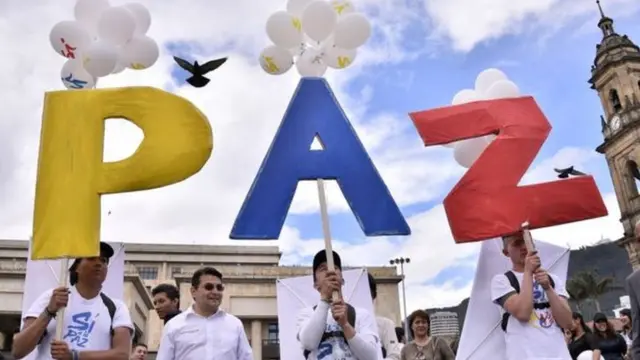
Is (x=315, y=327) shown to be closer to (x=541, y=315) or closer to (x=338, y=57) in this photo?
(x=541, y=315)

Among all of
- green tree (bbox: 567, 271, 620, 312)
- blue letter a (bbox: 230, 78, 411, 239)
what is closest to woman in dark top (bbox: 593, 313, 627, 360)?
blue letter a (bbox: 230, 78, 411, 239)

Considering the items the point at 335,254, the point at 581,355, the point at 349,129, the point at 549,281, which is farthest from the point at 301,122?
the point at 581,355

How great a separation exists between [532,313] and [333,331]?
52.6 inches

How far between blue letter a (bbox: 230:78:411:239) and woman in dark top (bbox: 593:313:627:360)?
3.60m

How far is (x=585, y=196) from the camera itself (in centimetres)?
442

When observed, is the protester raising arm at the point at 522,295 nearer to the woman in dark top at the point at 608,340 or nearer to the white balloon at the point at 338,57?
the white balloon at the point at 338,57

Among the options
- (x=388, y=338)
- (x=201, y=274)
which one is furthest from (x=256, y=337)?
(x=201, y=274)

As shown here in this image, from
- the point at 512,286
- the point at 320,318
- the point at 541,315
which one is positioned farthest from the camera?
the point at 512,286

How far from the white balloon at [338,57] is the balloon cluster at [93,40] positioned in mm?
1717

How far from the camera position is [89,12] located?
5184 millimetres

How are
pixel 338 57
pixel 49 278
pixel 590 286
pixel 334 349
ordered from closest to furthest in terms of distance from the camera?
1. pixel 334 349
2. pixel 49 278
3. pixel 338 57
4. pixel 590 286

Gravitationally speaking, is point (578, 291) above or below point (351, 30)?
above

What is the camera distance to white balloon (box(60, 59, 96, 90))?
5113 millimetres

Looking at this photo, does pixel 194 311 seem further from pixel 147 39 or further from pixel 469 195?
pixel 147 39
